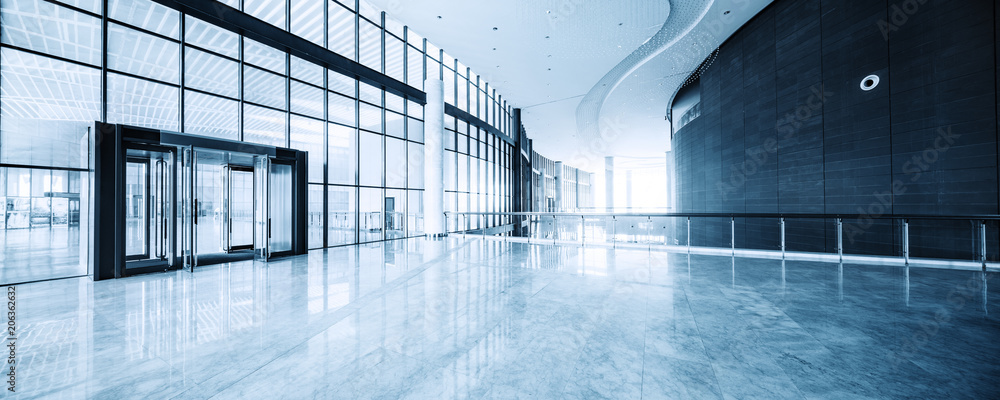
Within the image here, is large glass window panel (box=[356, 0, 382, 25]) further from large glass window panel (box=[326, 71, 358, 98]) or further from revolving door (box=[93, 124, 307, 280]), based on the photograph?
revolving door (box=[93, 124, 307, 280])

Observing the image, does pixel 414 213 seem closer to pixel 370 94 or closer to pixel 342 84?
pixel 370 94

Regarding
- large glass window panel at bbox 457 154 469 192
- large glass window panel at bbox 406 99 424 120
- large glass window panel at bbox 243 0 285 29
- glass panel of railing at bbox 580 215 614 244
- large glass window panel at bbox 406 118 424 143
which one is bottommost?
glass panel of railing at bbox 580 215 614 244

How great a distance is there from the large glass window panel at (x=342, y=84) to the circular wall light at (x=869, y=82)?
1186 cm

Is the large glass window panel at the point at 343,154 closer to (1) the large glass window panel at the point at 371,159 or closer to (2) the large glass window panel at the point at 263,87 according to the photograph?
(1) the large glass window panel at the point at 371,159

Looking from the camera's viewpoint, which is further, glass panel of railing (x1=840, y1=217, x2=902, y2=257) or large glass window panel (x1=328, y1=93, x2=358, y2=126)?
large glass window panel (x1=328, y1=93, x2=358, y2=126)

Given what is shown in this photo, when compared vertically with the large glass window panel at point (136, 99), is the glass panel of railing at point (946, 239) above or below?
below

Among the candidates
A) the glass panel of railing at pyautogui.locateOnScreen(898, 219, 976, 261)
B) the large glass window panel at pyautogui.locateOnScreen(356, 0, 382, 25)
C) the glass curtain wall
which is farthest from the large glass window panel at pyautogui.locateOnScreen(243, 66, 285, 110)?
the glass panel of railing at pyautogui.locateOnScreen(898, 219, 976, 261)

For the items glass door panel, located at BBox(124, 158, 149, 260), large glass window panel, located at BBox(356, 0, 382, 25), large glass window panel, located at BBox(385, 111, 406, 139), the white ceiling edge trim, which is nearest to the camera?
glass door panel, located at BBox(124, 158, 149, 260)

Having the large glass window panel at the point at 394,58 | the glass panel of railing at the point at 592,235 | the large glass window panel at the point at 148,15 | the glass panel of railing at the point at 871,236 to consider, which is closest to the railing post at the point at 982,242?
the glass panel of railing at the point at 871,236

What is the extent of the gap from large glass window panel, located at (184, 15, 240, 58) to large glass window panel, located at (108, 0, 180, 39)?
0.18 m

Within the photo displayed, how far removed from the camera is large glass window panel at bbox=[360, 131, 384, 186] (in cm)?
1020

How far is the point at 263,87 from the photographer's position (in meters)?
8.24

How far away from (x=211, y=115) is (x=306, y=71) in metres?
2.56

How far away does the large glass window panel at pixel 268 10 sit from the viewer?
775cm
